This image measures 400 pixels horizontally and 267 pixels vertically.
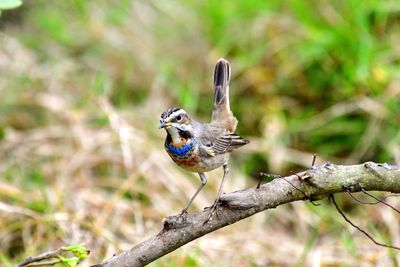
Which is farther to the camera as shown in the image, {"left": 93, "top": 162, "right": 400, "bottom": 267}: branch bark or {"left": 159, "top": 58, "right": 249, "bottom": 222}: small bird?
{"left": 159, "top": 58, "right": 249, "bottom": 222}: small bird

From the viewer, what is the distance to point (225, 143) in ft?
12.4

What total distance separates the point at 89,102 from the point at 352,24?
236cm

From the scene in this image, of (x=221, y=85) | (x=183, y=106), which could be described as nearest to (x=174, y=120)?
(x=221, y=85)

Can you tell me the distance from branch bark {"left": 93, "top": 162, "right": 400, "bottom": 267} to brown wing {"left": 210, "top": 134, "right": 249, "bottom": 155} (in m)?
0.86

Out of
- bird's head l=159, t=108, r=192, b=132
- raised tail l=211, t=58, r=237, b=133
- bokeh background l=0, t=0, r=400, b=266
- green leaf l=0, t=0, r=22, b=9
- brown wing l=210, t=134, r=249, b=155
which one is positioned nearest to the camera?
green leaf l=0, t=0, r=22, b=9

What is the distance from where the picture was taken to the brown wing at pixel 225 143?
3.66 metres

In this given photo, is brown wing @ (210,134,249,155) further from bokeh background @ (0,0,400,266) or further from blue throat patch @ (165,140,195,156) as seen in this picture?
bokeh background @ (0,0,400,266)

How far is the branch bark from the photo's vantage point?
267 cm

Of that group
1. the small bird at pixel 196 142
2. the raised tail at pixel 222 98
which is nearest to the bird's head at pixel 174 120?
the small bird at pixel 196 142

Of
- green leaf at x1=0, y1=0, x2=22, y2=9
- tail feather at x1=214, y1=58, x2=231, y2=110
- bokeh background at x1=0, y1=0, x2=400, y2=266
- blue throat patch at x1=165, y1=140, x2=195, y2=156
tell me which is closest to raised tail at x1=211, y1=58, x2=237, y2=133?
tail feather at x1=214, y1=58, x2=231, y2=110

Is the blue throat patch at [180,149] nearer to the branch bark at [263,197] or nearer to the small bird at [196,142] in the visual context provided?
the small bird at [196,142]

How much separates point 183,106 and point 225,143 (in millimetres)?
2693

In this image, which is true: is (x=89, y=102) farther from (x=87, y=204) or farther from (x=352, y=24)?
(x=352, y=24)

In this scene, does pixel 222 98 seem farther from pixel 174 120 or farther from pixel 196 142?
pixel 174 120
